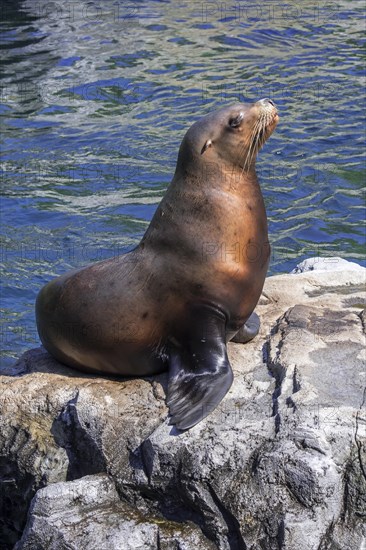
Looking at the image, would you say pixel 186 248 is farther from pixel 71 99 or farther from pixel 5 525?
pixel 71 99

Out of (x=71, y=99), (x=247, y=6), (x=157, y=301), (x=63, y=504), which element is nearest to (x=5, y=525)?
(x=63, y=504)

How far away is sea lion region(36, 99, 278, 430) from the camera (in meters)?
5.61

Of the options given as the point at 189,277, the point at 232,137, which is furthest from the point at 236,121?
the point at 189,277

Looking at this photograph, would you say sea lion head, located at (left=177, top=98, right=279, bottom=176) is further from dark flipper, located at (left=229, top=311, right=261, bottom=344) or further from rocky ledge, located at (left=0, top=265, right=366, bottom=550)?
rocky ledge, located at (left=0, top=265, right=366, bottom=550)

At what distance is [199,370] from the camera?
17.7 ft

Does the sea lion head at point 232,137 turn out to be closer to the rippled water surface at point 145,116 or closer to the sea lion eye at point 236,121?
the sea lion eye at point 236,121

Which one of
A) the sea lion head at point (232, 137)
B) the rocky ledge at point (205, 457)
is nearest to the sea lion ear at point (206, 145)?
the sea lion head at point (232, 137)

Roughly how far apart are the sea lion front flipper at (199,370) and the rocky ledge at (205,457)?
7 cm

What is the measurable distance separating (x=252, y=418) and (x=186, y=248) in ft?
3.86

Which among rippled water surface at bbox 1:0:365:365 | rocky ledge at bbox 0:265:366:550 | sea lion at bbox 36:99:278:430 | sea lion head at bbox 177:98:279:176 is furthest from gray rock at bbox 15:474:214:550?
rippled water surface at bbox 1:0:365:365

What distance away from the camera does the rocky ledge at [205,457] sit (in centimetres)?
459

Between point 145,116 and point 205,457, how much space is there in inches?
363

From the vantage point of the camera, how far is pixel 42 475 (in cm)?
550

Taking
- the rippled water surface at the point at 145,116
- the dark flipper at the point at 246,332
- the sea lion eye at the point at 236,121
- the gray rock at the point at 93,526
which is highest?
the sea lion eye at the point at 236,121
